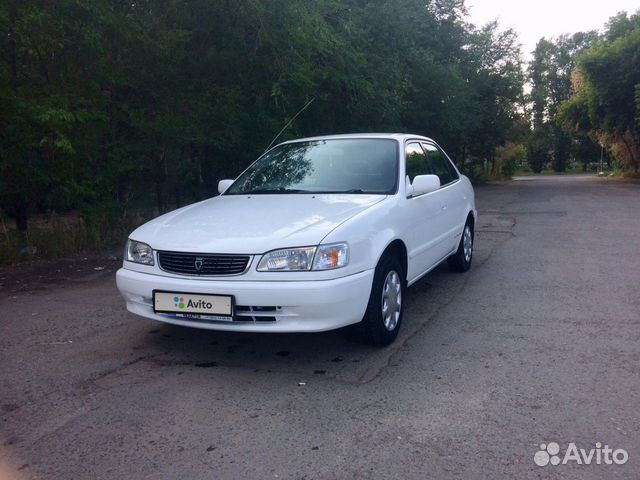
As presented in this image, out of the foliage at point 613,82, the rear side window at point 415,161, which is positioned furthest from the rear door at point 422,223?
the foliage at point 613,82

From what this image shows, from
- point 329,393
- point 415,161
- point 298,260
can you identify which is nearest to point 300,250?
point 298,260

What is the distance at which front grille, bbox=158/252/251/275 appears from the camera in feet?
13.0

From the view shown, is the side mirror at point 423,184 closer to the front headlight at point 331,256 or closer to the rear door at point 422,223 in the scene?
the rear door at point 422,223

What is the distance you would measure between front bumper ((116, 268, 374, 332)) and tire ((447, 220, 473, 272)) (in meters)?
3.25

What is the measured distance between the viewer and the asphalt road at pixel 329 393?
2928mm

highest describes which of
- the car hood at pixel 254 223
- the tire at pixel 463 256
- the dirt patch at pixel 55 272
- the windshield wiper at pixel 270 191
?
the windshield wiper at pixel 270 191

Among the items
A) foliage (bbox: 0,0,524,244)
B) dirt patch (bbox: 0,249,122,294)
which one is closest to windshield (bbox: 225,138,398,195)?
dirt patch (bbox: 0,249,122,294)

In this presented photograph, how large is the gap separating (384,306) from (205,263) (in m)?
1.37

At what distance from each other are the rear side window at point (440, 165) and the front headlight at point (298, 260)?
107 inches

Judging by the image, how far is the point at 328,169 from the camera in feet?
17.8

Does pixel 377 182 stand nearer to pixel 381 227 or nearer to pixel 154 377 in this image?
pixel 381 227

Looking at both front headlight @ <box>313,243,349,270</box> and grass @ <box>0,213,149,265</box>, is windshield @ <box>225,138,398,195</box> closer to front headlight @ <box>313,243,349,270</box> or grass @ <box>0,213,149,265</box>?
front headlight @ <box>313,243,349,270</box>

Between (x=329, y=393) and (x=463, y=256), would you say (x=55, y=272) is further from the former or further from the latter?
(x=329, y=393)

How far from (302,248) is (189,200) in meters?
7.57
